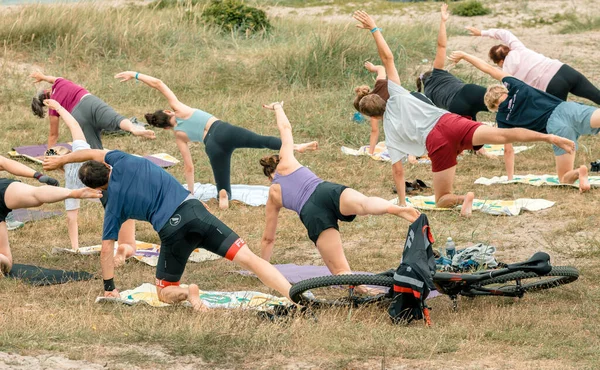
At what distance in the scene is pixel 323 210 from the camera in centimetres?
669

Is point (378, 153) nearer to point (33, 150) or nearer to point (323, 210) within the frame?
point (33, 150)

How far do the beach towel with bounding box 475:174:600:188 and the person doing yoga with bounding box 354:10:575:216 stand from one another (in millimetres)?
1414

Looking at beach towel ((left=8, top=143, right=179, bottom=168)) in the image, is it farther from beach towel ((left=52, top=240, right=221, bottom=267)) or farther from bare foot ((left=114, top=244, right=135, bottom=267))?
bare foot ((left=114, top=244, right=135, bottom=267))

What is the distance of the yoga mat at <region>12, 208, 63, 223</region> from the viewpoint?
9.55 m

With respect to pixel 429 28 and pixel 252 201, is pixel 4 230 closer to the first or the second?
pixel 252 201

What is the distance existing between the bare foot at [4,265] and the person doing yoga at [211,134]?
252 centimetres

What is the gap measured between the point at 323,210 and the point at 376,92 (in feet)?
13.2

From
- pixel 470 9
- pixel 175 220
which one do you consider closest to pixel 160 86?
pixel 175 220

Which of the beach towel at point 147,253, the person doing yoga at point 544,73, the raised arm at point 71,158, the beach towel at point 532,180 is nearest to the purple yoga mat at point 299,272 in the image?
the beach towel at point 147,253

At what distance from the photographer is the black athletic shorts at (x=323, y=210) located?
666cm

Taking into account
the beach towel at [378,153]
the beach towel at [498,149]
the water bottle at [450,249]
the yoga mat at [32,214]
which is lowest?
the yoga mat at [32,214]

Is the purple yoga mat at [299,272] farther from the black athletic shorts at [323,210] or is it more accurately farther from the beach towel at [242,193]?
the beach towel at [242,193]

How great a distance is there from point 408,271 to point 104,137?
8.11 m

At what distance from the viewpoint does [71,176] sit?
8086 millimetres
